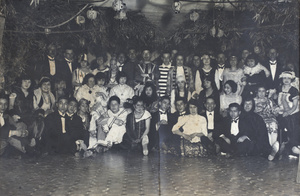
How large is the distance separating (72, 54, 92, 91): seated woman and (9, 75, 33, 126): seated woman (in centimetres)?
92

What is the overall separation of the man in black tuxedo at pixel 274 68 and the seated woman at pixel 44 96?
4.76 m

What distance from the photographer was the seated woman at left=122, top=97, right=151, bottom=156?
898cm

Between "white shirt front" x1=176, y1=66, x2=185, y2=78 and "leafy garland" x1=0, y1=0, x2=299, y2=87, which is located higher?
"leafy garland" x1=0, y1=0, x2=299, y2=87

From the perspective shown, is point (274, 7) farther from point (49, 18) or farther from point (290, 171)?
point (49, 18)

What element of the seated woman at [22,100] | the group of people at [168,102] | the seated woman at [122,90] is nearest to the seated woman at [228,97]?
the group of people at [168,102]

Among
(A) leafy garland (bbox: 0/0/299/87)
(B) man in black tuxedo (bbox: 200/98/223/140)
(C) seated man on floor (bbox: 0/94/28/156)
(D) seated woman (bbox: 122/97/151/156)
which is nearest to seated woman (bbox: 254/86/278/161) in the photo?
(B) man in black tuxedo (bbox: 200/98/223/140)

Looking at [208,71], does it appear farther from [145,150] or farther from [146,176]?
[146,176]

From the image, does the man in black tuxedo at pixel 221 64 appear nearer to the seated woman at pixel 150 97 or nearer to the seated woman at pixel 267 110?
the seated woman at pixel 267 110

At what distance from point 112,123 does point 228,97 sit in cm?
264

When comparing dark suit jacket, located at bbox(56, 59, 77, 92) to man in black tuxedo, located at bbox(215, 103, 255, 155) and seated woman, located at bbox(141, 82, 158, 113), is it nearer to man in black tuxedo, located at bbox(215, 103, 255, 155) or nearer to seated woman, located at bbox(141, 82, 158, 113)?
seated woman, located at bbox(141, 82, 158, 113)

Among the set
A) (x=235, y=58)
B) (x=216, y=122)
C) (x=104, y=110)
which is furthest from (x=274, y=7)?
(x=104, y=110)

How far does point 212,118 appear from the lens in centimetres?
941

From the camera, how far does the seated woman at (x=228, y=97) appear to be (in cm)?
941

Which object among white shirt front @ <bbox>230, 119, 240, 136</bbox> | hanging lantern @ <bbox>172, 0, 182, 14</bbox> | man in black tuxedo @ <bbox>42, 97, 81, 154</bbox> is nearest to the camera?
hanging lantern @ <bbox>172, 0, 182, 14</bbox>
